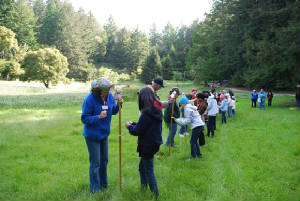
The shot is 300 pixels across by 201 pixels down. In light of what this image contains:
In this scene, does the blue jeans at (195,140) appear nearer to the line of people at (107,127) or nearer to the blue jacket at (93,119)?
the line of people at (107,127)

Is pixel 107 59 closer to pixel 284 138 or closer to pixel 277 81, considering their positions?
pixel 277 81

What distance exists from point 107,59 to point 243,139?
8328 centimetres

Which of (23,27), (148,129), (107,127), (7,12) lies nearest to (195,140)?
(148,129)

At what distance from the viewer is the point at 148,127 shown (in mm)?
4281

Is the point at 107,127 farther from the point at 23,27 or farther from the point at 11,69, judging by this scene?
the point at 23,27

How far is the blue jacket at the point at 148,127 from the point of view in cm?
420

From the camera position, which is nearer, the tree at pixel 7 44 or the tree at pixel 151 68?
the tree at pixel 7 44

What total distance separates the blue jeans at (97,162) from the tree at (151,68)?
2409 inches

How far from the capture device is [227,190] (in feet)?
17.4

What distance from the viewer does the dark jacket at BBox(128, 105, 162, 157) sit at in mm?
4207

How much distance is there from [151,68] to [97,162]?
208 ft

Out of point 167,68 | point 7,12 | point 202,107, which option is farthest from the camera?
point 167,68

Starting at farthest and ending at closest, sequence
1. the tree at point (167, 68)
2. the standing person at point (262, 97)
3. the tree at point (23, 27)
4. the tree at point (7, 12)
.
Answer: the tree at point (167, 68)
the tree at point (23, 27)
the tree at point (7, 12)
the standing person at point (262, 97)

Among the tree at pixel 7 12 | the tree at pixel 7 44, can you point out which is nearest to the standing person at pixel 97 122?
the tree at pixel 7 44
